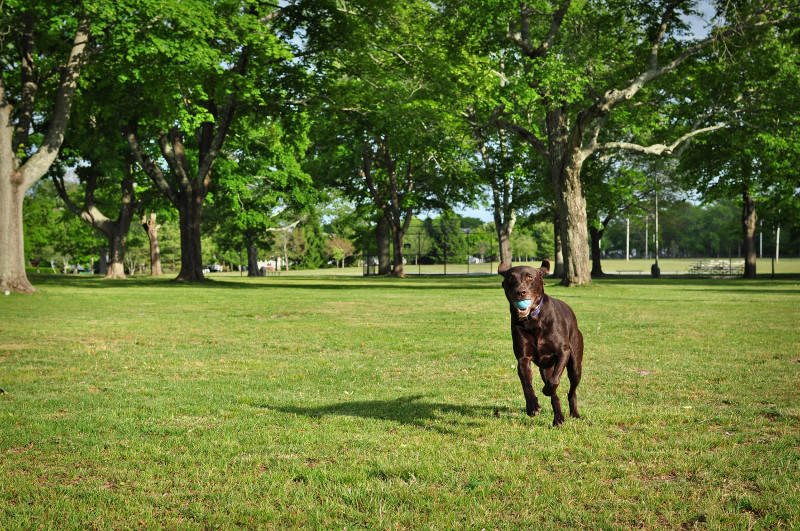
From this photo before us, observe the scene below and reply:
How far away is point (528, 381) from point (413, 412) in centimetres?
144

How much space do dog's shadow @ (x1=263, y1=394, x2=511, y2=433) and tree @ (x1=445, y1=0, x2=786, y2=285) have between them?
19.2 metres

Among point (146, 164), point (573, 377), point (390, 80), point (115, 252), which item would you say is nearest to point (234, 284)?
point (146, 164)

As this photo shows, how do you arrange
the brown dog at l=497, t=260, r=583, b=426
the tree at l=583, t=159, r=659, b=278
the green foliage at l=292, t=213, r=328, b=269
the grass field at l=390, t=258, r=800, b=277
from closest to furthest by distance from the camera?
the brown dog at l=497, t=260, r=583, b=426
the tree at l=583, t=159, r=659, b=278
the grass field at l=390, t=258, r=800, b=277
the green foliage at l=292, t=213, r=328, b=269

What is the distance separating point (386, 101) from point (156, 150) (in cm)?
1433

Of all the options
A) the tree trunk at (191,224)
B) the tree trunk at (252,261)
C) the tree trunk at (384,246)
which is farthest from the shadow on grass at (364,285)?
the tree trunk at (252,261)

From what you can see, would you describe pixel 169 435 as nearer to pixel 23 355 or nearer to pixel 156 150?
pixel 23 355

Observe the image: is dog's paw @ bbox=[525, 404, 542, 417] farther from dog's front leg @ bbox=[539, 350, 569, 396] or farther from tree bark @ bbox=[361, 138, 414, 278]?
tree bark @ bbox=[361, 138, 414, 278]

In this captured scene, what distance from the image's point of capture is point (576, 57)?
83.3 feet

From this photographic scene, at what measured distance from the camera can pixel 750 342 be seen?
37.5ft

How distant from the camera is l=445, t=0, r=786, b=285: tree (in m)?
25.1

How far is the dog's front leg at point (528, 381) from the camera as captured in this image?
5.38 meters

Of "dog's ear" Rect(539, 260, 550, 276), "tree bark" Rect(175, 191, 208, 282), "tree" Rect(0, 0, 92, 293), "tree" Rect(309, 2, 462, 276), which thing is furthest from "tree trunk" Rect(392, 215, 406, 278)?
"dog's ear" Rect(539, 260, 550, 276)

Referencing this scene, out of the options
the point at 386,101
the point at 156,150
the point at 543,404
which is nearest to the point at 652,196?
the point at 386,101

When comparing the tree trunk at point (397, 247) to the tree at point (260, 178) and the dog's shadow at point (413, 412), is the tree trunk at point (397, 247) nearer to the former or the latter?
the tree at point (260, 178)
